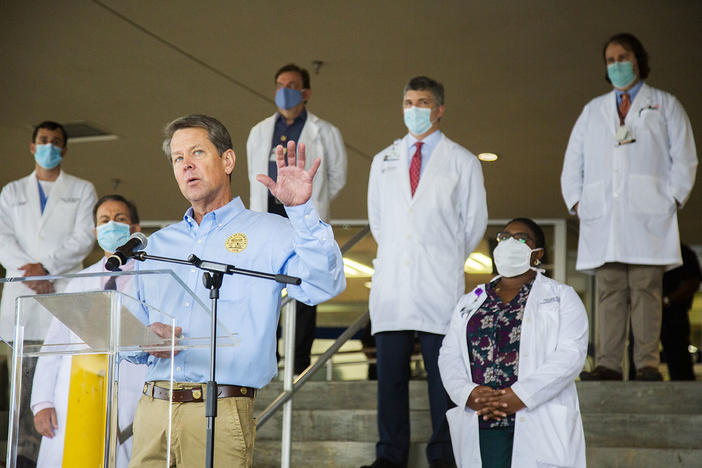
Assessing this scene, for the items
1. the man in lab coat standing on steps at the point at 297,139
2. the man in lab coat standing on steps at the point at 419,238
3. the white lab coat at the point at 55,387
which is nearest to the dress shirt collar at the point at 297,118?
the man in lab coat standing on steps at the point at 297,139

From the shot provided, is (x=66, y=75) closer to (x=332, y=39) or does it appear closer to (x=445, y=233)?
(x=332, y=39)

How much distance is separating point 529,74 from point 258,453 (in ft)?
12.8

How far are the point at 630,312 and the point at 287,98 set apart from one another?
2187 mm

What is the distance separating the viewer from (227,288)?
8.50 ft

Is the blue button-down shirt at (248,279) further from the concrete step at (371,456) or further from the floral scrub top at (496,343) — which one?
the concrete step at (371,456)

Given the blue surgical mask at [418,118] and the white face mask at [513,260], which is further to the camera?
the blue surgical mask at [418,118]

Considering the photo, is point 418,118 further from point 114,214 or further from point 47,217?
point 47,217

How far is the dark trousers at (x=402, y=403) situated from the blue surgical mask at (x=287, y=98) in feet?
5.42

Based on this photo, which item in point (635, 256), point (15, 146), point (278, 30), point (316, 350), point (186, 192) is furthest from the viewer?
point (316, 350)

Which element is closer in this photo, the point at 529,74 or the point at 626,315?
the point at 626,315

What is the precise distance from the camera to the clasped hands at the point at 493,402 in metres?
3.66

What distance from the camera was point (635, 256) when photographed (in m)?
4.97

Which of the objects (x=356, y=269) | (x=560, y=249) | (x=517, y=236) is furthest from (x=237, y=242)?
(x=356, y=269)

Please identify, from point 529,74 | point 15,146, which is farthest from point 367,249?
point 529,74
